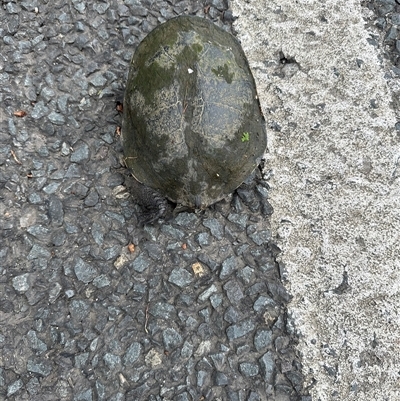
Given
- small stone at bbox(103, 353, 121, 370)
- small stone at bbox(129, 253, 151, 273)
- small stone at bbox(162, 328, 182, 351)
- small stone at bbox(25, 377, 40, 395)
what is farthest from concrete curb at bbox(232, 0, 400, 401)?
small stone at bbox(25, 377, 40, 395)

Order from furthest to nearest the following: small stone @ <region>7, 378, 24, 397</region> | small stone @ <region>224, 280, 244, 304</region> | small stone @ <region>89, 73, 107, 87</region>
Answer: small stone @ <region>89, 73, 107, 87</region>
small stone @ <region>224, 280, 244, 304</region>
small stone @ <region>7, 378, 24, 397</region>

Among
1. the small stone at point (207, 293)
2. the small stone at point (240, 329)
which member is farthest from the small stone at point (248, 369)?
the small stone at point (207, 293)

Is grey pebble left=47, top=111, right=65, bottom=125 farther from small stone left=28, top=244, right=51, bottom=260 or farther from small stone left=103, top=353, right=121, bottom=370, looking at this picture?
small stone left=103, top=353, right=121, bottom=370

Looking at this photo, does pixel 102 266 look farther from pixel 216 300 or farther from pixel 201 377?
pixel 201 377

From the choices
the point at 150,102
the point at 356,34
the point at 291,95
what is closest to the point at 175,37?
the point at 150,102

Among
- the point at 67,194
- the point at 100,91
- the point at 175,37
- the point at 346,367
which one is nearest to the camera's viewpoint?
the point at 346,367

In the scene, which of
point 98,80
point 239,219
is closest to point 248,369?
point 239,219

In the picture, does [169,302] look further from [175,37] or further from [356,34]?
[356,34]

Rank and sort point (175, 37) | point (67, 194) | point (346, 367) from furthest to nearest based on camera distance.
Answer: point (67, 194), point (175, 37), point (346, 367)
